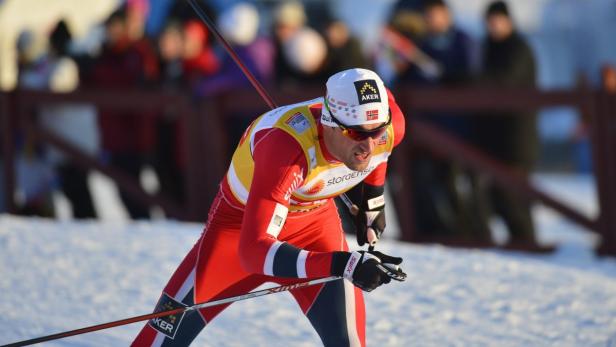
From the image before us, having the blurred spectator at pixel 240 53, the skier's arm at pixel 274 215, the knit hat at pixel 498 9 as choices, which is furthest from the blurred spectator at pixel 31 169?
the skier's arm at pixel 274 215

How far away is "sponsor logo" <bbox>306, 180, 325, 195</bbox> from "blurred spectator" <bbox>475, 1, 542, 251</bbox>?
13.4ft

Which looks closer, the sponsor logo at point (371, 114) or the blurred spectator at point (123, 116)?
the sponsor logo at point (371, 114)

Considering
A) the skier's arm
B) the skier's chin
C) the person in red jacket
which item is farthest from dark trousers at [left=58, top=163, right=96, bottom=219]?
the skier's chin

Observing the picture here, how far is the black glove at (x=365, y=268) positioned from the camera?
3.78 m

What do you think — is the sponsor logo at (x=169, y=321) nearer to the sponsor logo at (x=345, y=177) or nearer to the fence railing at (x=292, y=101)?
the sponsor logo at (x=345, y=177)

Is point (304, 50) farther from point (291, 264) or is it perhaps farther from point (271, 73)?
point (291, 264)

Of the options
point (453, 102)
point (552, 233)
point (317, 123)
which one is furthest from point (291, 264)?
point (552, 233)

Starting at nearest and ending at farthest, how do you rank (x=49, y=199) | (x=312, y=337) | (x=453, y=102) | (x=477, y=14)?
(x=312, y=337)
(x=453, y=102)
(x=49, y=199)
(x=477, y=14)

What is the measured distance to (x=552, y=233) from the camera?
1000cm

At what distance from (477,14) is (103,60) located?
807 centimetres

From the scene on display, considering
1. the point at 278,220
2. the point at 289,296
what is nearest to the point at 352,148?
the point at 278,220

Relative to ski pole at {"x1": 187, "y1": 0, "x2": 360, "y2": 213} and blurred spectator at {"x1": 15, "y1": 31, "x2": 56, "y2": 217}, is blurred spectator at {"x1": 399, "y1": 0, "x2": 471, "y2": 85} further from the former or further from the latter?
ski pole at {"x1": 187, "y1": 0, "x2": 360, "y2": 213}

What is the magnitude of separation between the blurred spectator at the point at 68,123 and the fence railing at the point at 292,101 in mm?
92

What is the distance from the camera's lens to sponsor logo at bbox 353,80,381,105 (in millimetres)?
4102
